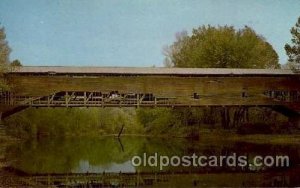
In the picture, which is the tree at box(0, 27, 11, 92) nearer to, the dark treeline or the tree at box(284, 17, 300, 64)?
the dark treeline

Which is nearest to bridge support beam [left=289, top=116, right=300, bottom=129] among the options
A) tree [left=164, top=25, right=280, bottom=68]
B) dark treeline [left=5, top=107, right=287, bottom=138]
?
dark treeline [left=5, top=107, right=287, bottom=138]

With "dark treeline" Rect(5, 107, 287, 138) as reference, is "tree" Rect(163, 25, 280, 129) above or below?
above

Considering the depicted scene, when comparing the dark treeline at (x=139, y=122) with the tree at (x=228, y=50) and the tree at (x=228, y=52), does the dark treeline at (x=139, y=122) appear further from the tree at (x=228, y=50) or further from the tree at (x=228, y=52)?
the tree at (x=228, y=50)

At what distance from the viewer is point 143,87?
26.8m

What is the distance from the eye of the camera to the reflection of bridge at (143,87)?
2617 centimetres

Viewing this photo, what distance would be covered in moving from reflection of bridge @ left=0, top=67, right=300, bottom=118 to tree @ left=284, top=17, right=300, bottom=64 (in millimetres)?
2303

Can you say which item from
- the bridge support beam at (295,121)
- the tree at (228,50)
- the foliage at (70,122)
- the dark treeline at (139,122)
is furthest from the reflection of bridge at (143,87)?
the tree at (228,50)

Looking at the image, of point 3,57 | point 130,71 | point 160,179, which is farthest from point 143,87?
point 160,179

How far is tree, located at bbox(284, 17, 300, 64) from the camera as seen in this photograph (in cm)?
3023

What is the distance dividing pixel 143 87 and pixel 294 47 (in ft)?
Result: 31.3

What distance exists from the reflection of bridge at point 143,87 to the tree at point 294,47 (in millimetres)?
2303

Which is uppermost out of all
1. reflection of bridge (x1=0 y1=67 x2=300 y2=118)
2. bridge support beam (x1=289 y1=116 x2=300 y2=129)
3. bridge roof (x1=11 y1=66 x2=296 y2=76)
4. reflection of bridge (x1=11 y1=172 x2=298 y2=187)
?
bridge roof (x1=11 y1=66 x2=296 y2=76)

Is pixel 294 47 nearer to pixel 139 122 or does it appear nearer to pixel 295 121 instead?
pixel 295 121

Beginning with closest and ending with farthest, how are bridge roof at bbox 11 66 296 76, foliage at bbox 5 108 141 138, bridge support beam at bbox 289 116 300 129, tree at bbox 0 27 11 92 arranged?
1. tree at bbox 0 27 11 92
2. bridge roof at bbox 11 66 296 76
3. bridge support beam at bbox 289 116 300 129
4. foliage at bbox 5 108 141 138
